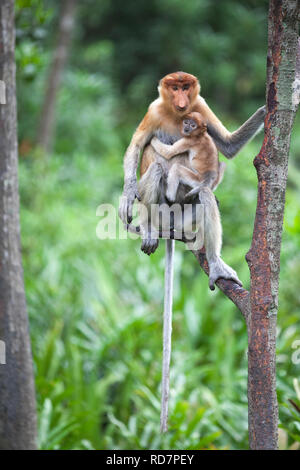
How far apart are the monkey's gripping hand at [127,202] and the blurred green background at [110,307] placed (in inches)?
50.2

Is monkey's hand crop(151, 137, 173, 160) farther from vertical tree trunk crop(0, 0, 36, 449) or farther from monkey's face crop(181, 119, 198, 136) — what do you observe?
vertical tree trunk crop(0, 0, 36, 449)

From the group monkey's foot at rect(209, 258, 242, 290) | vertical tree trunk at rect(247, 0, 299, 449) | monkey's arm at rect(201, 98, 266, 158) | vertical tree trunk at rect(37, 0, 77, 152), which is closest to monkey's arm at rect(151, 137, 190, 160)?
monkey's arm at rect(201, 98, 266, 158)

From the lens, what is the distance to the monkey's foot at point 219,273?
2271mm

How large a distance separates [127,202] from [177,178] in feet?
0.93

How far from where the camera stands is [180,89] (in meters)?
2.41

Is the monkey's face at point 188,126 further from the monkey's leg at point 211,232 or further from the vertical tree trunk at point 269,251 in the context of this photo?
the vertical tree trunk at point 269,251

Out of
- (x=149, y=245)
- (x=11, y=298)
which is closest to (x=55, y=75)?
(x=11, y=298)

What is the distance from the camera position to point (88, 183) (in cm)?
690

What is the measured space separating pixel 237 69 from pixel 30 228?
615cm

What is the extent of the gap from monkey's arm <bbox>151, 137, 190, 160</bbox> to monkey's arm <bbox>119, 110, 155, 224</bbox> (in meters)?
0.05

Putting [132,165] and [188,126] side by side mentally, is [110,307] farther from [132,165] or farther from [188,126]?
[188,126]

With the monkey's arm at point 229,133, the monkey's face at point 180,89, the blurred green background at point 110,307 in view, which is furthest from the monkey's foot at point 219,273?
the blurred green background at point 110,307

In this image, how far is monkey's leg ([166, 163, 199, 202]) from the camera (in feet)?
8.42

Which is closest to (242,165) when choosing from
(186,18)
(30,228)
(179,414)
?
(30,228)
